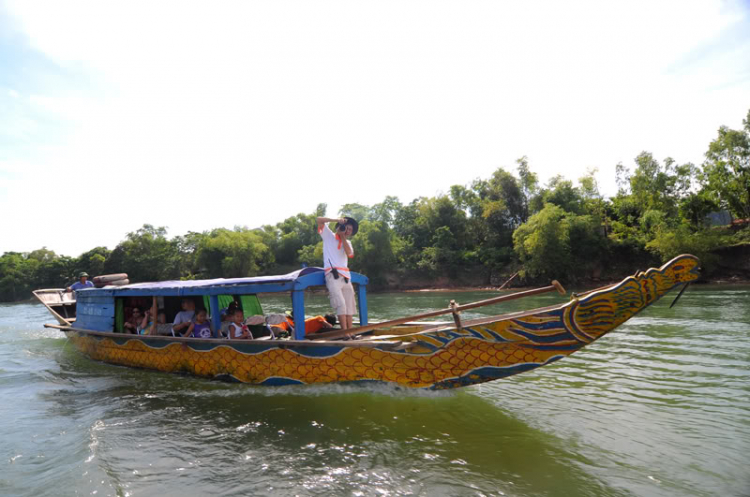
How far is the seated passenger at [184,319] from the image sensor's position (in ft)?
26.2

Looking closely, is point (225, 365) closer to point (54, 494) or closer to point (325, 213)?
point (54, 494)

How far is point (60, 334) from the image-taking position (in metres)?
15.2

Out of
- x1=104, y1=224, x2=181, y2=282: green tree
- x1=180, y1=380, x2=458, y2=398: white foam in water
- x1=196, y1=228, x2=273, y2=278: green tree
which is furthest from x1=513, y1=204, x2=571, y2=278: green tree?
x1=104, y1=224, x2=181, y2=282: green tree

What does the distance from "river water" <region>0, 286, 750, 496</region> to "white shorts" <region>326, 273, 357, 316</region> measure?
4.11ft

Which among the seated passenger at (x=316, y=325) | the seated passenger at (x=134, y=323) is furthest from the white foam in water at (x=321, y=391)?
the seated passenger at (x=134, y=323)

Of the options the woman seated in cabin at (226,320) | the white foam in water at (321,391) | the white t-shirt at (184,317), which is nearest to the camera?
the white foam in water at (321,391)

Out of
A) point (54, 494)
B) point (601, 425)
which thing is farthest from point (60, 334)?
point (601, 425)

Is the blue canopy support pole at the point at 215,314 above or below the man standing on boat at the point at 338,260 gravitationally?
below

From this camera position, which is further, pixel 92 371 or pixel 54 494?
pixel 92 371

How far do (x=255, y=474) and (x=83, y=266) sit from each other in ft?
204

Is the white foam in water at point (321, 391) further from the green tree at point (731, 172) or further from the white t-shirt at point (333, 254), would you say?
the green tree at point (731, 172)

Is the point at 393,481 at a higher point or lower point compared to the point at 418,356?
lower

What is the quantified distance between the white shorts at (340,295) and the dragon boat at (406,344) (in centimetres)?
22

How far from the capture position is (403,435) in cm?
481
